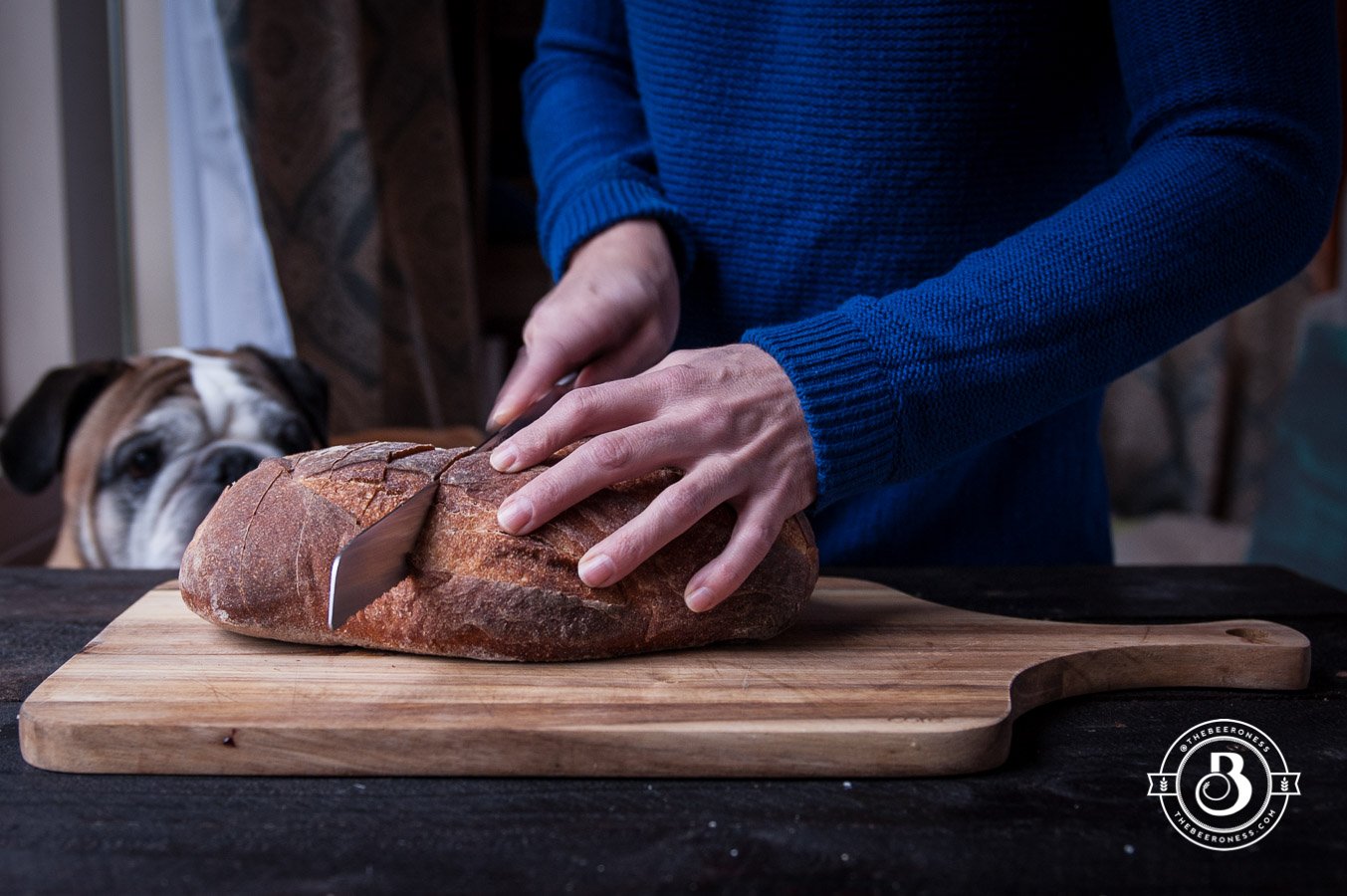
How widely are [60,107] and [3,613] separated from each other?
52.9 inches

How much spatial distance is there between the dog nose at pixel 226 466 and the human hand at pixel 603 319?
0.47m

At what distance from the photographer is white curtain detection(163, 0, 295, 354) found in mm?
1938

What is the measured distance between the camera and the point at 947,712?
81 centimetres

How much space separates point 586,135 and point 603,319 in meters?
0.39

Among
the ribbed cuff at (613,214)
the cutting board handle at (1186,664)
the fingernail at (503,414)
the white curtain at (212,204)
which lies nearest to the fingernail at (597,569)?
the fingernail at (503,414)

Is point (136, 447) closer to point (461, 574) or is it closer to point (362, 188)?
point (461, 574)

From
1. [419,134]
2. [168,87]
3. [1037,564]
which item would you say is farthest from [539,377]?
[419,134]

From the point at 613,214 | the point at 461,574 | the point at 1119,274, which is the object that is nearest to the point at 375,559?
the point at 461,574

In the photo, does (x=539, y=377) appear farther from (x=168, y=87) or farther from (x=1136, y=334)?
(x=168, y=87)

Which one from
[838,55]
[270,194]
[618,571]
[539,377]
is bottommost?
[618,571]

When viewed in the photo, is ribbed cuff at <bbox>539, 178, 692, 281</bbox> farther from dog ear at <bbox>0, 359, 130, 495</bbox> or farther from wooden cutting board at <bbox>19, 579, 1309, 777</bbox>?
dog ear at <bbox>0, 359, 130, 495</bbox>

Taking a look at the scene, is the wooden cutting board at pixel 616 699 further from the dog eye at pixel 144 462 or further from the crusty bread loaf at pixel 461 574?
the dog eye at pixel 144 462

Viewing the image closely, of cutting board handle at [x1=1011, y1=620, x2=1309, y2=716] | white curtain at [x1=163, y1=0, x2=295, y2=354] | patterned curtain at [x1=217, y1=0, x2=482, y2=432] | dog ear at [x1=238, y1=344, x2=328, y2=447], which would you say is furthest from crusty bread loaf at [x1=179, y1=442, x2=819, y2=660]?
patterned curtain at [x1=217, y1=0, x2=482, y2=432]

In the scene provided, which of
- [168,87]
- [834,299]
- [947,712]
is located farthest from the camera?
[168,87]
